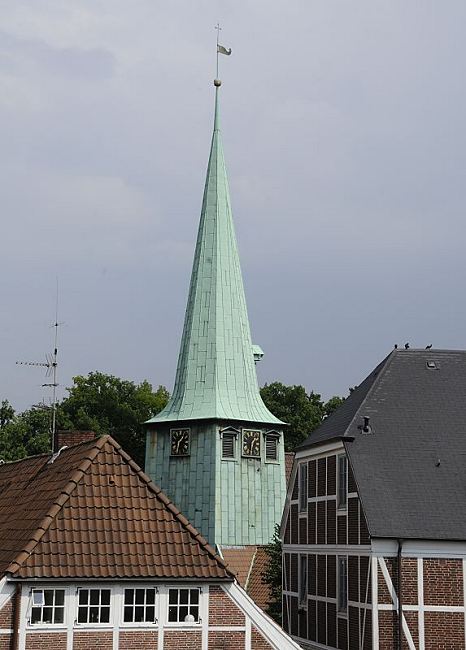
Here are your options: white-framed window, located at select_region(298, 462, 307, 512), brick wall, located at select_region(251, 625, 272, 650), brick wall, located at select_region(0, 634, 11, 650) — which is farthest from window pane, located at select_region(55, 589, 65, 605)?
white-framed window, located at select_region(298, 462, 307, 512)

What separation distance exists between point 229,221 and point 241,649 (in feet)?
118

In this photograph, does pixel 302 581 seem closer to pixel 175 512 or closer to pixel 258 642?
pixel 258 642

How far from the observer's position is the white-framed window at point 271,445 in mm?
52406

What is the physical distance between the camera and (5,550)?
70.3 ft

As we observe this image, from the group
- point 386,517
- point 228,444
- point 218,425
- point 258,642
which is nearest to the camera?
point 258,642

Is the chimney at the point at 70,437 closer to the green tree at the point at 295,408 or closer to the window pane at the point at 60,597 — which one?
the window pane at the point at 60,597

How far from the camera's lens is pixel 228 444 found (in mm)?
51156

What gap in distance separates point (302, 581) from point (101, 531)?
13.0 m

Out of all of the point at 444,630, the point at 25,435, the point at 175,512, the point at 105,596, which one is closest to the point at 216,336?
the point at 25,435

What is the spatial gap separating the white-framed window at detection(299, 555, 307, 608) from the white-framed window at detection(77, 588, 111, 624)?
1276 centimetres

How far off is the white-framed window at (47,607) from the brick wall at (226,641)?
2.62 metres

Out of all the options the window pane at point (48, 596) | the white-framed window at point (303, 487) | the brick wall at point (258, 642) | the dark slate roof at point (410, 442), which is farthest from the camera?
the white-framed window at point (303, 487)

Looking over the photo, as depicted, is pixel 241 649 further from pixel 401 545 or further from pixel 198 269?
pixel 198 269

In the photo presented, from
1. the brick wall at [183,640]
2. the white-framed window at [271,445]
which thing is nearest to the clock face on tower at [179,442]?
the white-framed window at [271,445]
